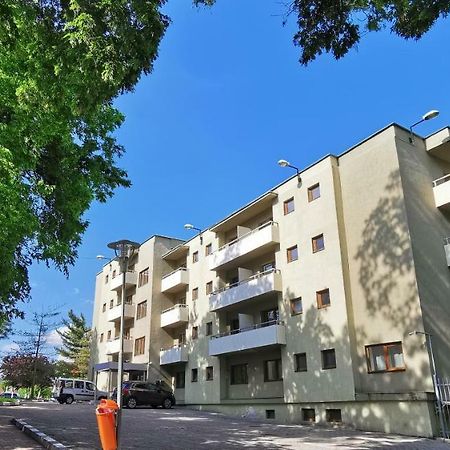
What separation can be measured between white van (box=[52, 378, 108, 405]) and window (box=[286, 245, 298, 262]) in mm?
19206

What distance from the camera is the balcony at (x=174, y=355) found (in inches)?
1315

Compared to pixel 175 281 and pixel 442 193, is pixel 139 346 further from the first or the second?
pixel 442 193

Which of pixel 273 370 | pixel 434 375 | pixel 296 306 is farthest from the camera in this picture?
pixel 273 370

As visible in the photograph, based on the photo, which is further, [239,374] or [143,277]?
[143,277]

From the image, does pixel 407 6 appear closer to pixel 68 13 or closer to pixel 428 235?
pixel 68 13

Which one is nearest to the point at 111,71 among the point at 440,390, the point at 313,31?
the point at 313,31

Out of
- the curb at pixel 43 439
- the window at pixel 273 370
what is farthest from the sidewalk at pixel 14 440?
the window at pixel 273 370

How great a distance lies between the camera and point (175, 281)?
35938 mm

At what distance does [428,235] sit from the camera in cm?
2033

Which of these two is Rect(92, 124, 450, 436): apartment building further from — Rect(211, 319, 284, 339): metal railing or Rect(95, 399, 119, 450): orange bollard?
Rect(95, 399, 119, 450): orange bollard

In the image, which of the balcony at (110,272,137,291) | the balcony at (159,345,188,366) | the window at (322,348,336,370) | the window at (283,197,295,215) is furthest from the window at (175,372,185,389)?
the window at (283,197,295,215)

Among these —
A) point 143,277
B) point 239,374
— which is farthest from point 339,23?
point 143,277

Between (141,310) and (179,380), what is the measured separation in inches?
276

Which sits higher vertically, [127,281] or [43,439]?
[127,281]
